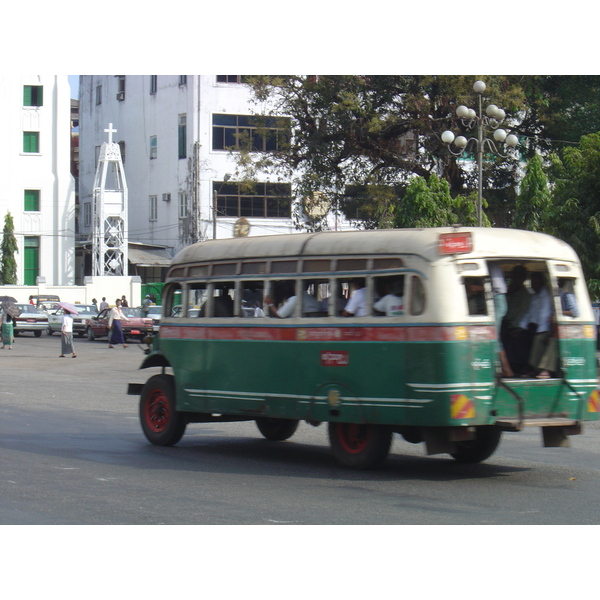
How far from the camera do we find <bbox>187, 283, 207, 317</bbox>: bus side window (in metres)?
12.1

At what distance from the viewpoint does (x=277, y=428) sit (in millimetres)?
13109

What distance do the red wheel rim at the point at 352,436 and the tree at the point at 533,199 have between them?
65.1ft

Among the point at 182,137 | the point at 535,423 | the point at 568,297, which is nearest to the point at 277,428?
the point at 535,423

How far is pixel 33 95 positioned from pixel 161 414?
5140cm

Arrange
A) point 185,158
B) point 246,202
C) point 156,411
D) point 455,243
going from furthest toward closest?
point 185,158, point 246,202, point 156,411, point 455,243

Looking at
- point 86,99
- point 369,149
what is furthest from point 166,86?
point 369,149

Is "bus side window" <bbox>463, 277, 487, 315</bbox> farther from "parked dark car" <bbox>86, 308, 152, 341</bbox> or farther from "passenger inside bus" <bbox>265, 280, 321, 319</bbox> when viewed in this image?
"parked dark car" <bbox>86, 308, 152, 341</bbox>

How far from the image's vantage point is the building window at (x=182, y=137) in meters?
55.3

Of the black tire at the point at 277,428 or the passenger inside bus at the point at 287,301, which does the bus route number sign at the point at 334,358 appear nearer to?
the passenger inside bus at the point at 287,301

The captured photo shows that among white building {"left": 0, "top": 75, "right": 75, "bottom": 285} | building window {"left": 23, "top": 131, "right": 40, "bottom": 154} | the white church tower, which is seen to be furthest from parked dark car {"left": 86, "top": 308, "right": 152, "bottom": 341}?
building window {"left": 23, "top": 131, "right": 40, "bottom": 154}

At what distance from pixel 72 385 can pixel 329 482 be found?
516 inches

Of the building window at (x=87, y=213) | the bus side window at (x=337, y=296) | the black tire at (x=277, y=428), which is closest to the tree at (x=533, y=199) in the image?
the black tire at (x=277, y=428)

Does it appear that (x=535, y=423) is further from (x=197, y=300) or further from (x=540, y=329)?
(x=197, y=300)

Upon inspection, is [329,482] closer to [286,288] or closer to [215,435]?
[286,288]
